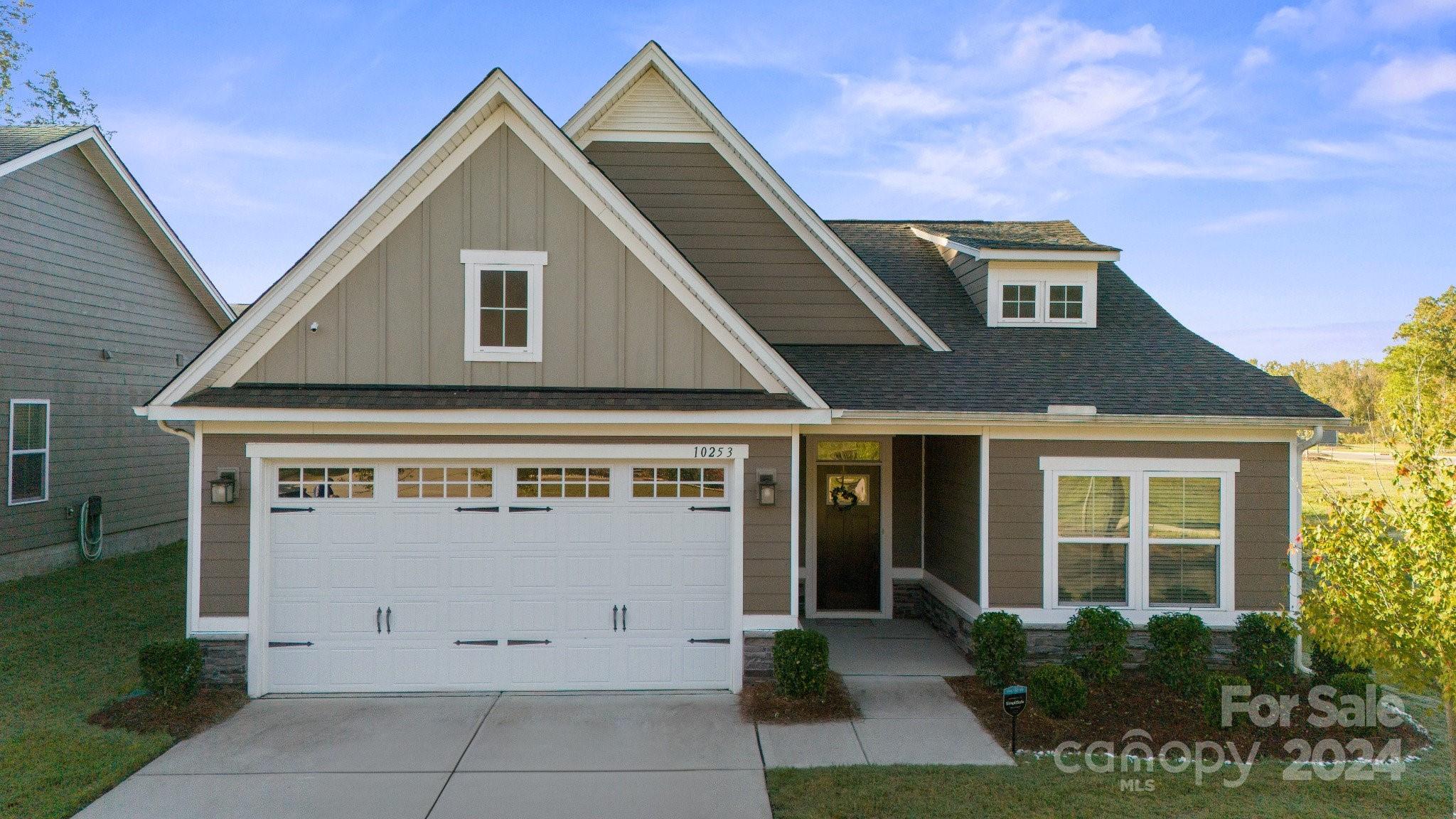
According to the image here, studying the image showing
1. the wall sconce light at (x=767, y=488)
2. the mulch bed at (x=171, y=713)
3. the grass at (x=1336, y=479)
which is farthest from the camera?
the grass at (x=1336, y=479)

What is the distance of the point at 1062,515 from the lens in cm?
Answer: 870

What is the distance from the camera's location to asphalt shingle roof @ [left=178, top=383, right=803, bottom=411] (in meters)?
7.47

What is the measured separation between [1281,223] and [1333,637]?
24.2 metres

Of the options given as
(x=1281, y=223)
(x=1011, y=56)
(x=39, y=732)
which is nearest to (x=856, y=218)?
(x=1011, y=56)

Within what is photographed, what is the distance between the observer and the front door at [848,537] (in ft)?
35.4

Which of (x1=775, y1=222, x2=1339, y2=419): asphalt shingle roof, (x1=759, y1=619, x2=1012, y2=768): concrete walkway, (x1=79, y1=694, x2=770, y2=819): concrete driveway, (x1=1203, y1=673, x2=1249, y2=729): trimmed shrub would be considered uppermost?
(x1=775, y1=222, x2=1339, y2=419): asphalt shingle roof

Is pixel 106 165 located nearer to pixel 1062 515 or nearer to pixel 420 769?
pixel 420 769

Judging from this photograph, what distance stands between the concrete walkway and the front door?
1055mm

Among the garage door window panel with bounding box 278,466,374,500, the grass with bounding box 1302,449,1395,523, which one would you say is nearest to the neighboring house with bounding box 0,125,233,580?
the garage door window panel with bounding box 278,466,374,500

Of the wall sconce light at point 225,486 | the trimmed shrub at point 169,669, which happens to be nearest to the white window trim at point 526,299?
the wall sconce light at point 225,486

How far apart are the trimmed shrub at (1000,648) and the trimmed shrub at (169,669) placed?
24.4 ft

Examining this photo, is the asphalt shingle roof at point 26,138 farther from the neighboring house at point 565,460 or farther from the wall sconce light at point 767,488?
the wall sconce light at point 767,488

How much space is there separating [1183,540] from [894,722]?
12.9 feet

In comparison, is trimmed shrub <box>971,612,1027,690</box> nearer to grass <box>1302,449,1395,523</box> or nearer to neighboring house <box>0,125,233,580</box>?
neighboring house <box>0,125,233,580</box>
